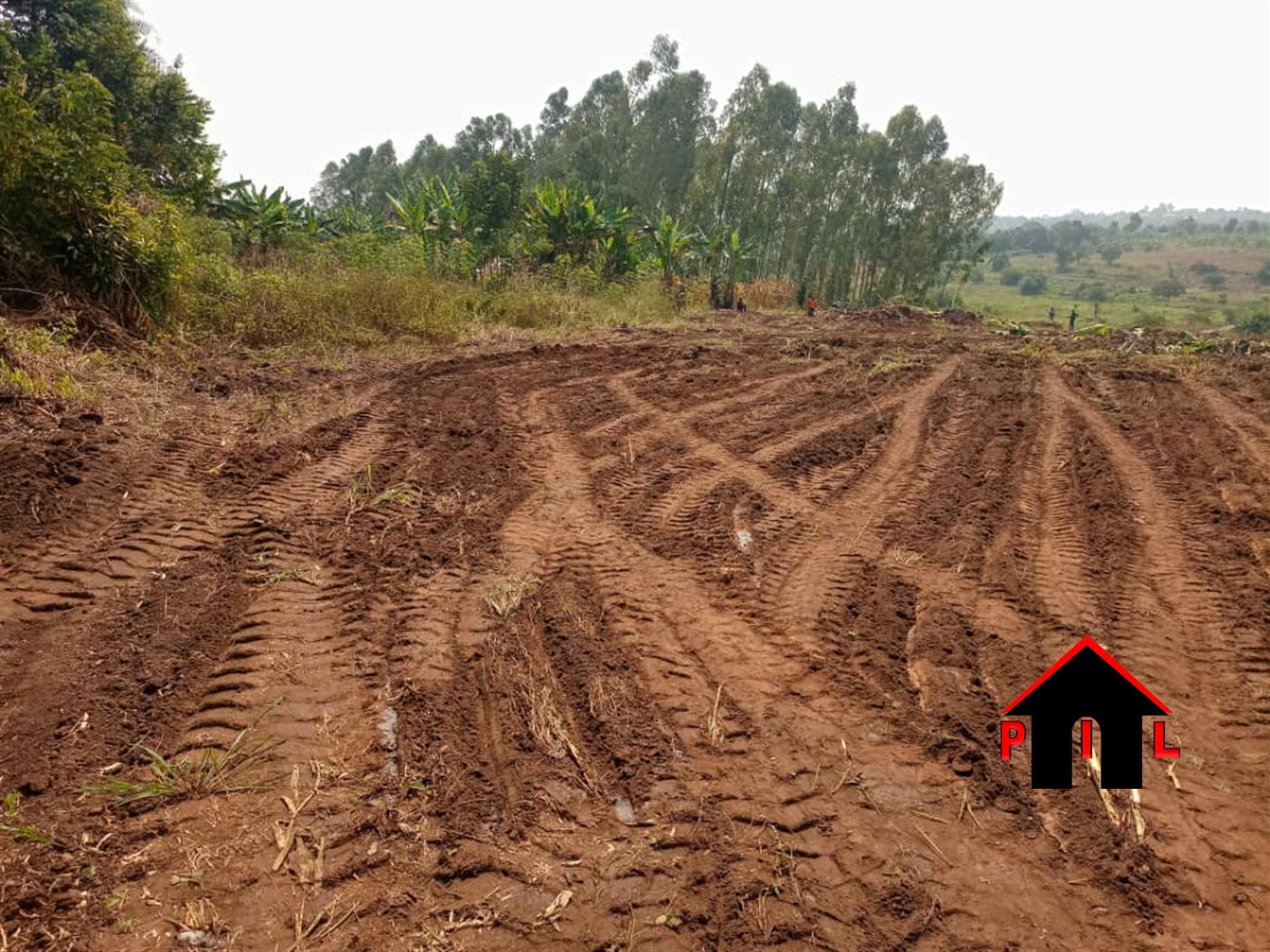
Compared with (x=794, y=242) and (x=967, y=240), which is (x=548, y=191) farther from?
(x=967, y=240)

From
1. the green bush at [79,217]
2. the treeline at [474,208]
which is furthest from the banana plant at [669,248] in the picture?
the green bush at [79,217]

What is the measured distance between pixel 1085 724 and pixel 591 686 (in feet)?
6.91

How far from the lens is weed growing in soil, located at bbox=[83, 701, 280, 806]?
7.91 ft

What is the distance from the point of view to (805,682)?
3330 mm

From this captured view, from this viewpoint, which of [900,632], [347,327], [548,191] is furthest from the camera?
[548,191]

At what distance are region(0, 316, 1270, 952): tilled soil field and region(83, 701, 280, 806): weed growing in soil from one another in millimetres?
16

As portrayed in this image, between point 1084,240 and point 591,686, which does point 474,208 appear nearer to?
point 591,686

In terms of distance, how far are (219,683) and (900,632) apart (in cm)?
323

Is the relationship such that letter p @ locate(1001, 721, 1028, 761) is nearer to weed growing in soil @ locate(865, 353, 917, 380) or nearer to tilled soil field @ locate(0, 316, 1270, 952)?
tilled soil field @ locate(0, 316, 1270, 952)

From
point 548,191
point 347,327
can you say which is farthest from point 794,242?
point 347,327

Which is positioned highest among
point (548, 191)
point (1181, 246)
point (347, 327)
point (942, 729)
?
point (1181, 246)

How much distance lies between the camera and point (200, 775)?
2.50 meters

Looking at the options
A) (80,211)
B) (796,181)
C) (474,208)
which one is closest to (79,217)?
(80,211)

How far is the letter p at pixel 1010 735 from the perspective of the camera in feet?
9.52
